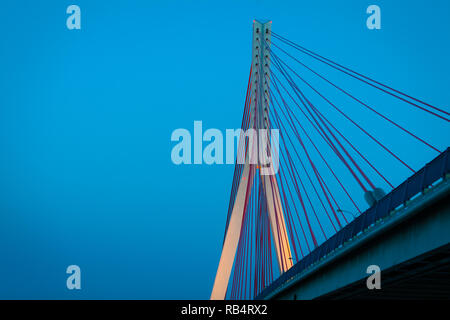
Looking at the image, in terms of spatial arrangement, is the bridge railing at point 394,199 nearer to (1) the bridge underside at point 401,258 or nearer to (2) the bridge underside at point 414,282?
(1) the bridge underside at point 401,258

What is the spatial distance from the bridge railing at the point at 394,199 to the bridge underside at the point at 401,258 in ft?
0.83

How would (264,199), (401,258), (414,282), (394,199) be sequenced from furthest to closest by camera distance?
(264,199)
(414,282)
(394,199)
(401,258)

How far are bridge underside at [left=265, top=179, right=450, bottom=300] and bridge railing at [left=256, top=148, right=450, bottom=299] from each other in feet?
0.83

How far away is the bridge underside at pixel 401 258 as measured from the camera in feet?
32.7

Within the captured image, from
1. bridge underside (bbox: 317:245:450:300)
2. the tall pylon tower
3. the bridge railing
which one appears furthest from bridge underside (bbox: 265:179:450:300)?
the tall pylon tower

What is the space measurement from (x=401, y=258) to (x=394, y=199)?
1316mm

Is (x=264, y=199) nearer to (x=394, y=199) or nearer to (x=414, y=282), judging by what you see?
(x=414, y=282)

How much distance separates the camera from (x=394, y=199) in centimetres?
1200

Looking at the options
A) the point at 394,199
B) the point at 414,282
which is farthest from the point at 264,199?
the point at 394,199

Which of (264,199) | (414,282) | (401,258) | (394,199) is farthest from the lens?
(264,199)

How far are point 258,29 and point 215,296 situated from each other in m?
13.2

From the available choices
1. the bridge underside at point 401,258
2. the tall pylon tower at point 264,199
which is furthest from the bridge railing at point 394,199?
the tall pylon tower at point 264,199
